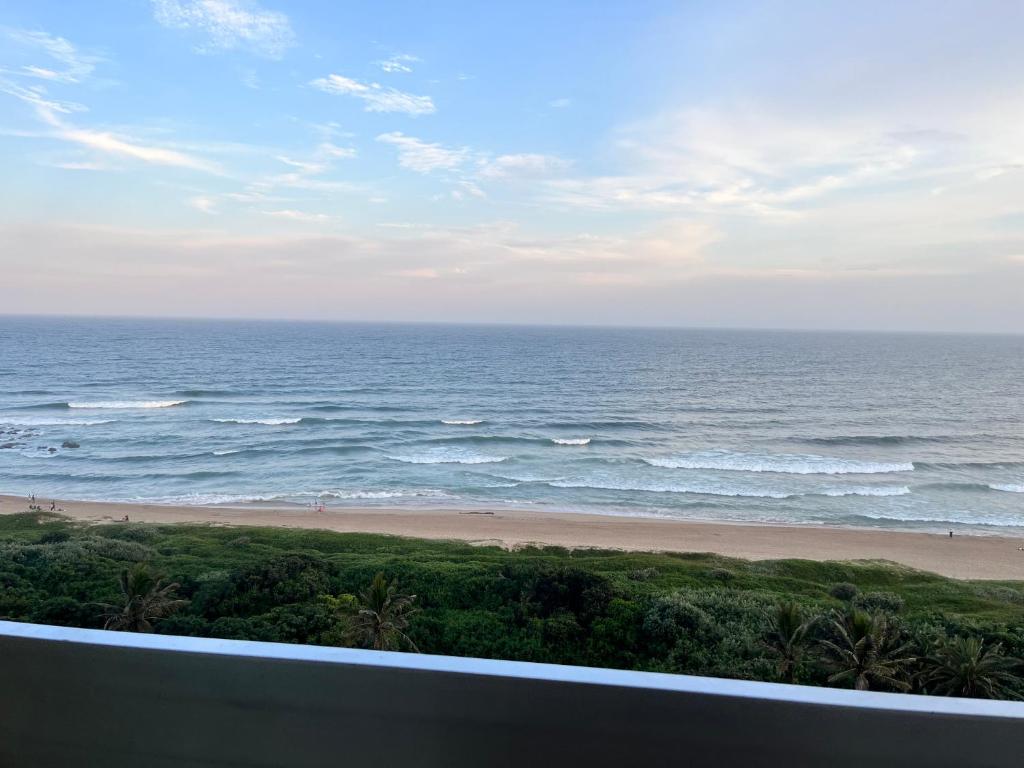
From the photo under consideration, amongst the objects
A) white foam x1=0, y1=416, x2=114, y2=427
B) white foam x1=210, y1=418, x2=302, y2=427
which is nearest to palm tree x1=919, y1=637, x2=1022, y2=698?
white foam x1=210, y1=418, x2=302, y2=427

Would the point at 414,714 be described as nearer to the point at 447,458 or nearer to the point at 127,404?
the point at 447,458

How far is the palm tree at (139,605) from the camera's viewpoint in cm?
612

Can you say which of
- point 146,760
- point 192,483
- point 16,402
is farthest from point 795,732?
point 16,402

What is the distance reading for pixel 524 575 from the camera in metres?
9.02

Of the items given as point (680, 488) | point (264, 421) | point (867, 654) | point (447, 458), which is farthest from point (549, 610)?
point (264, 421)

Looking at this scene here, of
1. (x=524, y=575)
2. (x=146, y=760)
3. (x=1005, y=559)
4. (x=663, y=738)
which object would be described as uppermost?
(x=663, y=738)

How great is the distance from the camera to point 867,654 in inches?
216

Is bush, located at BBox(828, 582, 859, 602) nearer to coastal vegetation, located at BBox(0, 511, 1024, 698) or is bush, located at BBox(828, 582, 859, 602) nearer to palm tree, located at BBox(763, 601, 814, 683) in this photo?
coastal vegetation, located at BBox(0, 511, 1024, 698)

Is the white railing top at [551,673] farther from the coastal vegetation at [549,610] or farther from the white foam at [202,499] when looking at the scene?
the white foam at [202,499]

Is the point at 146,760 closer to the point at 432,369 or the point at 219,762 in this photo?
the point at 219,762

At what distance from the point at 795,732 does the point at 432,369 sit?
165 feet

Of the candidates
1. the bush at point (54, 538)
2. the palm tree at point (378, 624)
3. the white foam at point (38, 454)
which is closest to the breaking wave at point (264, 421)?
the white foam at point (38, 454)

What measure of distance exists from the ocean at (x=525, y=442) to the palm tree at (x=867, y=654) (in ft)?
38.2

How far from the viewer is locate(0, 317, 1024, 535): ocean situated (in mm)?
18719
